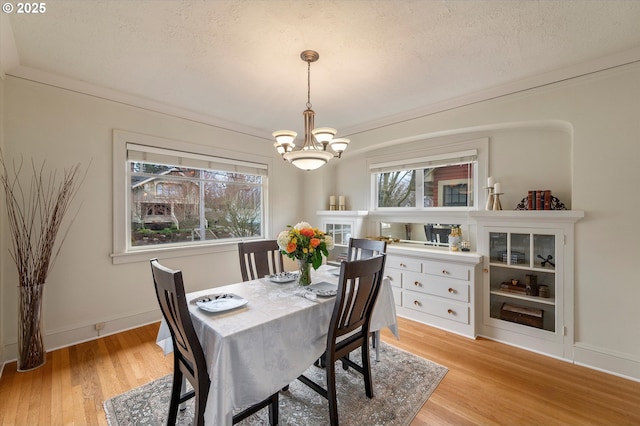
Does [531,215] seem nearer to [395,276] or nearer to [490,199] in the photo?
[490,199]

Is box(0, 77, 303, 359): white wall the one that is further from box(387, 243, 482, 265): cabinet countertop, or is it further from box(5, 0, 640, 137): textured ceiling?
box(387, 243, 482, 265): cabinet countertop

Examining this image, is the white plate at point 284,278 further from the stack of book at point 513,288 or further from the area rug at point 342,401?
the stack of book at point 513,288

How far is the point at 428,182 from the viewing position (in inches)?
149

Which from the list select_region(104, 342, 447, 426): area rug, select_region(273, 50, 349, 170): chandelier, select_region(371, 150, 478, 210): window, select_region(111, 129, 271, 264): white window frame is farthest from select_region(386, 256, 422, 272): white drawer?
select_region(111, 129, 271, 264): white window frame

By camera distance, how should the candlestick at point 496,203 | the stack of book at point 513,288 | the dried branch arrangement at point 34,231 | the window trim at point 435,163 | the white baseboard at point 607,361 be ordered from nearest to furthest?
the white baseboard at point 607,361
the dried branch arrangement at point 34,231
the stack of book at point 513,288
the candlestick at point 496,203
the window trim at point 435,163

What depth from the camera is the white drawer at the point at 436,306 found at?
2.97 metres

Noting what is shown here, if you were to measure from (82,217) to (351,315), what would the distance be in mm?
2872

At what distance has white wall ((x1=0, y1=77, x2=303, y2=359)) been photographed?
96.6 inches

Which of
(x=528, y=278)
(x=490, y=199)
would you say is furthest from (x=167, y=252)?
(x=528, y=278)

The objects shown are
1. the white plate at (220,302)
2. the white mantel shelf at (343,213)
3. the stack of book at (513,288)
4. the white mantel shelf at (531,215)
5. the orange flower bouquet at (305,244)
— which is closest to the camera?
the white plate at (220,302)

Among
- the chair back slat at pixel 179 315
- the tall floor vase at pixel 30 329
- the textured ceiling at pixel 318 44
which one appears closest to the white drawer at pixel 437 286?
the textured ceiling at pixel 318 44

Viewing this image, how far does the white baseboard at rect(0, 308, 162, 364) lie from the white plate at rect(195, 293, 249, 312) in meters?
1.91

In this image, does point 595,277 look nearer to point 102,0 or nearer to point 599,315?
point 599,315

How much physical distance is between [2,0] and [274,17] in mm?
1634
